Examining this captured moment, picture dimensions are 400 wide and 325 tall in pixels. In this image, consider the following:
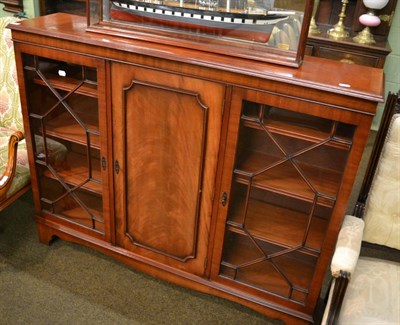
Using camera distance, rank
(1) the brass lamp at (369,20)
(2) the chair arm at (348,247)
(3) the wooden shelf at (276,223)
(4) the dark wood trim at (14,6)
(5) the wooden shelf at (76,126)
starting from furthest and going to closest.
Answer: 1. (4) the dark wood trim at (14,6)
2. (1) the brass lamp at (369,20)
3. (5) the wooden shelf at (76,126)
4. (3) the wooden shelf at (276,223)
5. (2) the chair arm at (348,247)

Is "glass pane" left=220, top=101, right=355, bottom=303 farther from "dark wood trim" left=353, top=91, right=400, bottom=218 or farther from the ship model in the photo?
the ship model

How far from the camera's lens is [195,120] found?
1.13 metres

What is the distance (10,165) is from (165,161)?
0.58 metres

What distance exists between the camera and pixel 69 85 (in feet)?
4.23

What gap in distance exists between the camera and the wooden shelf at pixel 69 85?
1256 millimetres

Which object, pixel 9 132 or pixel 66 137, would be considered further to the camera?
pixel 9 132

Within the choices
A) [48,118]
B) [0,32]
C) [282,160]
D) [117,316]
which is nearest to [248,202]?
[282,160]

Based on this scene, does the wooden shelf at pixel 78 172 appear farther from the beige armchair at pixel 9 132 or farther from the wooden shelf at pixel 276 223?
the wooden shelf at pixel 276 223

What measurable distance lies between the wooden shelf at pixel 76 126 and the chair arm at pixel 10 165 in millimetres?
110

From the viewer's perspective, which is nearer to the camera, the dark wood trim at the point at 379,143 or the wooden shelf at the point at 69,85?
the dark wood trim at the point at 379,143

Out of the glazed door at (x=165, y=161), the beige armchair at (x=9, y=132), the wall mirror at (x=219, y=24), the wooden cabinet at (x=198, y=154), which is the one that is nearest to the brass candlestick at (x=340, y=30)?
the wooden cabinet at (x=198, y=154)

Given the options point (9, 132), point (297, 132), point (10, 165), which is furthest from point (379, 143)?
point (9, 132)

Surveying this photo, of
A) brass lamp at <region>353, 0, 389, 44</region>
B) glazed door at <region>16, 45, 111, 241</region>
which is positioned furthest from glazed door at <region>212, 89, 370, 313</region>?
brass lamp at <region>353, 0, 389, 44</region>

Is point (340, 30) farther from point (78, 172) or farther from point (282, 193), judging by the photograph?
point (78, 172)
